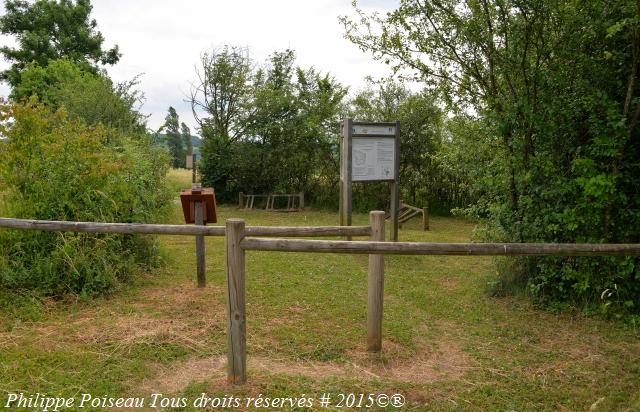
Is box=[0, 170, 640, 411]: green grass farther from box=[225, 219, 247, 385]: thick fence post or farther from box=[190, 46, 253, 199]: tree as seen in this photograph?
box=[190, 46, 253, 199]: tree

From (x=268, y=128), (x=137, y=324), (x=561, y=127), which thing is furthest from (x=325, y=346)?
(x=268, y=128)

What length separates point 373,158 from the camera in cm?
898

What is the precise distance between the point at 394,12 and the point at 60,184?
16.2 feet

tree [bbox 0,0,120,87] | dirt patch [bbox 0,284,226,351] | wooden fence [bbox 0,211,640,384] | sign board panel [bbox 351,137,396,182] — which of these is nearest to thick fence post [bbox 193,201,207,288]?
dirt patch [bbox 0,284,226,351]

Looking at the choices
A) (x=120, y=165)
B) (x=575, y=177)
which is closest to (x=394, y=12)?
(x=575, y=177)

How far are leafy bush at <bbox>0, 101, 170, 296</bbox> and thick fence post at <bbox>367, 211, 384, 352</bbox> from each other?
343cm

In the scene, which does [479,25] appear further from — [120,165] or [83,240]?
[83,240]

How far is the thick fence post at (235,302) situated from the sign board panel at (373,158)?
5382 millimetres

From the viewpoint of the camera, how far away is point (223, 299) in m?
5.96

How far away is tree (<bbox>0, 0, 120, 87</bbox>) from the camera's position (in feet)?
110

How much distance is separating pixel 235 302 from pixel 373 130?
19.5 feet

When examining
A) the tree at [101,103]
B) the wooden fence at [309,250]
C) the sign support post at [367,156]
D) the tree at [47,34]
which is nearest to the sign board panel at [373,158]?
the sign support post at [367,156]

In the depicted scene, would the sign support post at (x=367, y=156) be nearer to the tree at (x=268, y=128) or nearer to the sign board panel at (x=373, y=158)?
the sign board panel at (x=373, y=158)

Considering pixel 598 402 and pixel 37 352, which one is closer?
pixel 598 402
